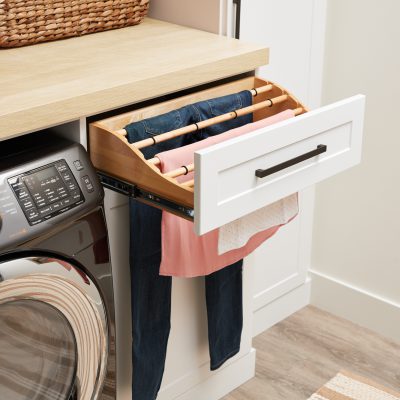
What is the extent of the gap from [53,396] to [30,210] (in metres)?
0.44

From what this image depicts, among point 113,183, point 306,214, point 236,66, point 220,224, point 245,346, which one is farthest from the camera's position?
point 306,214

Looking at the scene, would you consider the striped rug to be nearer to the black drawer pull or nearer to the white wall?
the white wall

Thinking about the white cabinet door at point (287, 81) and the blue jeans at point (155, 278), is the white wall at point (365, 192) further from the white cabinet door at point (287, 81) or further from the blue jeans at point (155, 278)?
the blue jeans at point (155, 278)

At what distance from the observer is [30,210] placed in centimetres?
138

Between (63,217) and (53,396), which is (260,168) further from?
(53,396)

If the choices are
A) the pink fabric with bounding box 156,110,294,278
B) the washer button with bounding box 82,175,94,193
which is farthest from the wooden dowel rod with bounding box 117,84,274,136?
the washer button with bounding box 82,175,94,193

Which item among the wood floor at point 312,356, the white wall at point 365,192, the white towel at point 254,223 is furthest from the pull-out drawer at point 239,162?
the wood floor at point 312,356

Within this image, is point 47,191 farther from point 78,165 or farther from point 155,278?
point 155,278

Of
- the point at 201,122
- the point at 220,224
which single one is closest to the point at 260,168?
the point at 220,224

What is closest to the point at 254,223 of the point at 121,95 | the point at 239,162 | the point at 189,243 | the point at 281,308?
the point at 189,243

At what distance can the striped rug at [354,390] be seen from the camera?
2.11m

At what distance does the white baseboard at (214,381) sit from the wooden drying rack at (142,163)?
687mm

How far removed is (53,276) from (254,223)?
0.41m

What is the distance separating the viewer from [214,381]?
215 cm
